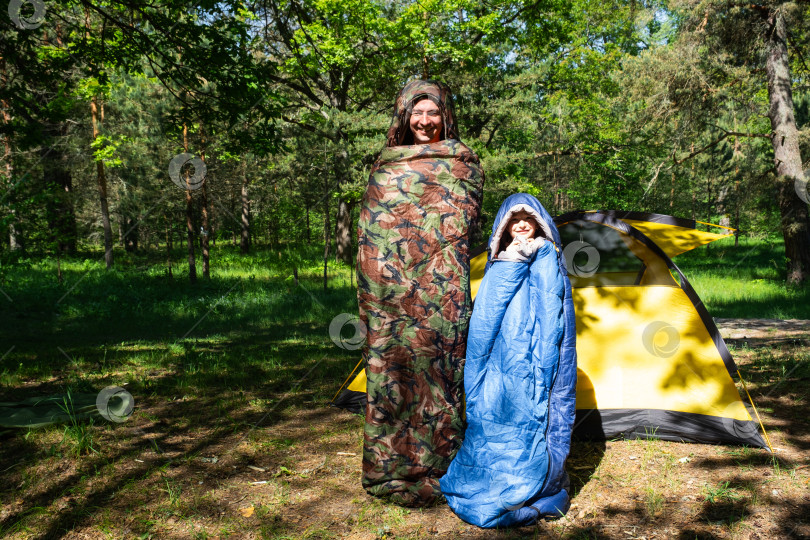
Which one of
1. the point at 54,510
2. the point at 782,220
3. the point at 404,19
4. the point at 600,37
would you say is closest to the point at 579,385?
the point at 54,510

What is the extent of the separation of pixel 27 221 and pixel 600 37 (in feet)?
74.8

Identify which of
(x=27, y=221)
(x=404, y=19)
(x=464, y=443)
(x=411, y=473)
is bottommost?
(x=411, y=473)

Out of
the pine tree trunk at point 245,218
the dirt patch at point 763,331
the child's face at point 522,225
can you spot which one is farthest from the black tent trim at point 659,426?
the pine tree trunk at point 245,218

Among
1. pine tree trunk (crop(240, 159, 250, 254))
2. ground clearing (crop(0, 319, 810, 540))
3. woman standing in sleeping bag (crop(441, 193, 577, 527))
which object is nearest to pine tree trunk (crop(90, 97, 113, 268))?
pine tree trunk (crop(240, 159, 250, 254))

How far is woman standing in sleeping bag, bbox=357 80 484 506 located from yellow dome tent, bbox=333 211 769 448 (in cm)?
140

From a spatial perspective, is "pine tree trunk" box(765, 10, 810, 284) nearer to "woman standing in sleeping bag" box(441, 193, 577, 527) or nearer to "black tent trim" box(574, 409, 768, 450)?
"black tent trim" box(574, 409, 768, 450)

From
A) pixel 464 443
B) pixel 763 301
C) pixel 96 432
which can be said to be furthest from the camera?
pixel 763 301

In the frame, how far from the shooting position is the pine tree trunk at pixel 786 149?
32.7ft

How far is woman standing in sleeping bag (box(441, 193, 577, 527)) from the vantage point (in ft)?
8.27

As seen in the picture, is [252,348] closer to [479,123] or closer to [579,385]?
[579,385]

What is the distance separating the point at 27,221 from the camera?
7.97 m

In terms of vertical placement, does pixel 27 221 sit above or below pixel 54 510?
above

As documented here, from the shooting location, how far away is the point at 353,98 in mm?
16312

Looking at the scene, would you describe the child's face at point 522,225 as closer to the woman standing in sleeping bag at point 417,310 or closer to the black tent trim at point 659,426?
the woman standing in sleeping bag at point 417,310
